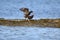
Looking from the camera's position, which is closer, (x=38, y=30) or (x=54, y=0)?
(x=38, y=30)

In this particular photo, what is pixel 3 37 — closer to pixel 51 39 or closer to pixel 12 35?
pixel 12 35

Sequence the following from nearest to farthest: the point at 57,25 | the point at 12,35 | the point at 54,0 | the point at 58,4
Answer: the point at 57,25
the point at 12,35
the point at 58,4
the point at 54,0

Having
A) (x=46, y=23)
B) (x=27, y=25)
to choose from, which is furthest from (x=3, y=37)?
(x=46, y=23)

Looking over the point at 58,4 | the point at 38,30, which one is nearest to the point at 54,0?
the point at 58,4

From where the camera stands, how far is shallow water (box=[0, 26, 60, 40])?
4.46 m

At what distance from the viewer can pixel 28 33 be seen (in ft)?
15.7

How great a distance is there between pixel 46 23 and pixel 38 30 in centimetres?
44

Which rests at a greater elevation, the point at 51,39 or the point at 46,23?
the point at 46,23

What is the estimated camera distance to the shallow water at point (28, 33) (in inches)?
175

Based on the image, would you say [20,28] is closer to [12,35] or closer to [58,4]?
[12,35]

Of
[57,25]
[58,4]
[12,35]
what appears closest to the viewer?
[57,25]

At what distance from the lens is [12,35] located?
15.1 feet

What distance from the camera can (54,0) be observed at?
10.1 metres

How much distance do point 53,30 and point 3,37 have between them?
1002mm
